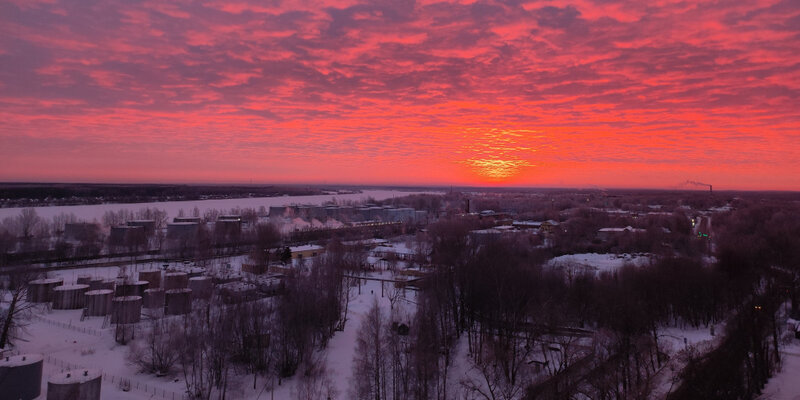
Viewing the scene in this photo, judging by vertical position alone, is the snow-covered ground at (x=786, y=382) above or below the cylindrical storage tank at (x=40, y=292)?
below

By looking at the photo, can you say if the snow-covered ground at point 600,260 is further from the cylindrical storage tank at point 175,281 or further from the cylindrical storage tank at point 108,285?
the cylindrical storage tank at point 108,285

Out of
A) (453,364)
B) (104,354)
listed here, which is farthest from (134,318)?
(453,364)

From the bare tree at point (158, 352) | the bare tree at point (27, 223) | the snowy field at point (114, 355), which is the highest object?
the bare tree at point (27, 223)

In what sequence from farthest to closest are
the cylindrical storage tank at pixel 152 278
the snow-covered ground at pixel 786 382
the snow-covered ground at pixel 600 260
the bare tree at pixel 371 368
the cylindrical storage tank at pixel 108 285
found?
the snow-covered ground at pixel 600 260 < the cylindrical storage tank at pixel 152 278 < the cylindrical storage tank at pixel 108 285 < the snow-covered ground at pixel 786 382 < the bare tree at pixel 371 368

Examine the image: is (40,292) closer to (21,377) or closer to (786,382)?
(21,377)

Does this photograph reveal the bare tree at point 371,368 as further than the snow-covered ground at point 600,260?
No

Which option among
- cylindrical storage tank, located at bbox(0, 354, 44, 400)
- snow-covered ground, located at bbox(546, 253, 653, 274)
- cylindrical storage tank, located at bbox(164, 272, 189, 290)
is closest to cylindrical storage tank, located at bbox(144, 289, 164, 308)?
cylindrical storage tank, located at bbox(164, 272, 189, 290)

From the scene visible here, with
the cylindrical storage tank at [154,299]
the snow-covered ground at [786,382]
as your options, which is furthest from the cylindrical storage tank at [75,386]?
the snow-covered ground at [786,382]
